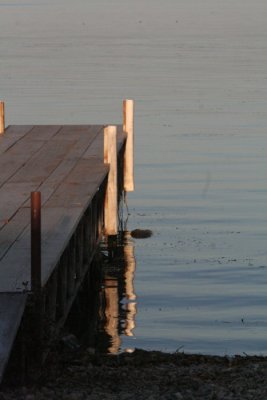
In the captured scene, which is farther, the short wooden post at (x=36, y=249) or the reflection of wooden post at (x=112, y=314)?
the reflection of wooden post at (x=112, y=314)

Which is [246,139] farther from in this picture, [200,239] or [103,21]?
[103,21]

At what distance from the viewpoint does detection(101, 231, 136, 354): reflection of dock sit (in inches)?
610

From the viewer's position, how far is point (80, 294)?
17.4 m

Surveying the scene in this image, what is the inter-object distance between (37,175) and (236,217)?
5901 millimetres

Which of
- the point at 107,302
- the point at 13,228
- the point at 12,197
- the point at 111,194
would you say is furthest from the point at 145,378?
the point at 111,194

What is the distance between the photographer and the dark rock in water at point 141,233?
21.4m

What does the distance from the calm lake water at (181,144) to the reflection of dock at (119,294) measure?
7cm

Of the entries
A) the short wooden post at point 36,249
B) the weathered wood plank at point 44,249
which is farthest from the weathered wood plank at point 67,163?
the short wooden post at point 36,249

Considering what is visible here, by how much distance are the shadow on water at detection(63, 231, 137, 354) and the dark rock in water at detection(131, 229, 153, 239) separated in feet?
1.40

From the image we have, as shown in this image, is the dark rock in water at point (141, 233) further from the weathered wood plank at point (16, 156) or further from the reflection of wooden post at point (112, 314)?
the reflection of wooden post at point (112, 314)

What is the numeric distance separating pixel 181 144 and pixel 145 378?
737 inches

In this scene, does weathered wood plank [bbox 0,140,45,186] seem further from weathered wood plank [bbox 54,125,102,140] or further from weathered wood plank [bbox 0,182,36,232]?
weathered wood plank [bbox 54,125,102,140]

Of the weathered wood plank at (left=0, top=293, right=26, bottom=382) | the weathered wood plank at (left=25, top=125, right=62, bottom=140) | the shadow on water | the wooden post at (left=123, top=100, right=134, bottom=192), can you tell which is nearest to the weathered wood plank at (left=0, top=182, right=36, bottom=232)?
the shadow on water

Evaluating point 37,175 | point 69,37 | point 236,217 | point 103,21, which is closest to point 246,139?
point 236,217
